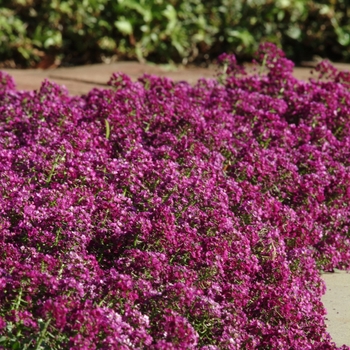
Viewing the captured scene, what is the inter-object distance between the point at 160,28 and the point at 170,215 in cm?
627

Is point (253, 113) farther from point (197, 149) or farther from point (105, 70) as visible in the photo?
point (105, 70)

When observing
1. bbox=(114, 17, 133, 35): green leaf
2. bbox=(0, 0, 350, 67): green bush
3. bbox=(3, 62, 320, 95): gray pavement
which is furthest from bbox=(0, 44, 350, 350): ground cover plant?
bbox=(0, 0, 350, 67): green bush

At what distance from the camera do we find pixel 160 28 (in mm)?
9875

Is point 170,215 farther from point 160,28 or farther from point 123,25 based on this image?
point 160,28

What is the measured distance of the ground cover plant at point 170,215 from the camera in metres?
3.30

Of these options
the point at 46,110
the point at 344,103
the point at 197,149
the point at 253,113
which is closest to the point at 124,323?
the point at 197,149

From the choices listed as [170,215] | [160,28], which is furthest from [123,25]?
[170,215]

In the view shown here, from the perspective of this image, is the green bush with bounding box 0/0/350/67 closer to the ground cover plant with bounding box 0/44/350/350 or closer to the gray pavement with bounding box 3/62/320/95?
the gray pavement with bounding box 3/62/320/95

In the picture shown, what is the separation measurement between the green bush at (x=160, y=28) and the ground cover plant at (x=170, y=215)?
376cm

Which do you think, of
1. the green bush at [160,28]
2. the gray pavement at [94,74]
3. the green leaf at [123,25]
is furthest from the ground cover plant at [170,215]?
the green bush at [160,28]

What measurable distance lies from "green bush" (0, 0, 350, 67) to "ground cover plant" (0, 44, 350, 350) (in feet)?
12.3

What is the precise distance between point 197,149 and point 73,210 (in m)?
1.18

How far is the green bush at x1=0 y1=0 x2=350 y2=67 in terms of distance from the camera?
9664mm

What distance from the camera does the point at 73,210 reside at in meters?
3.94
